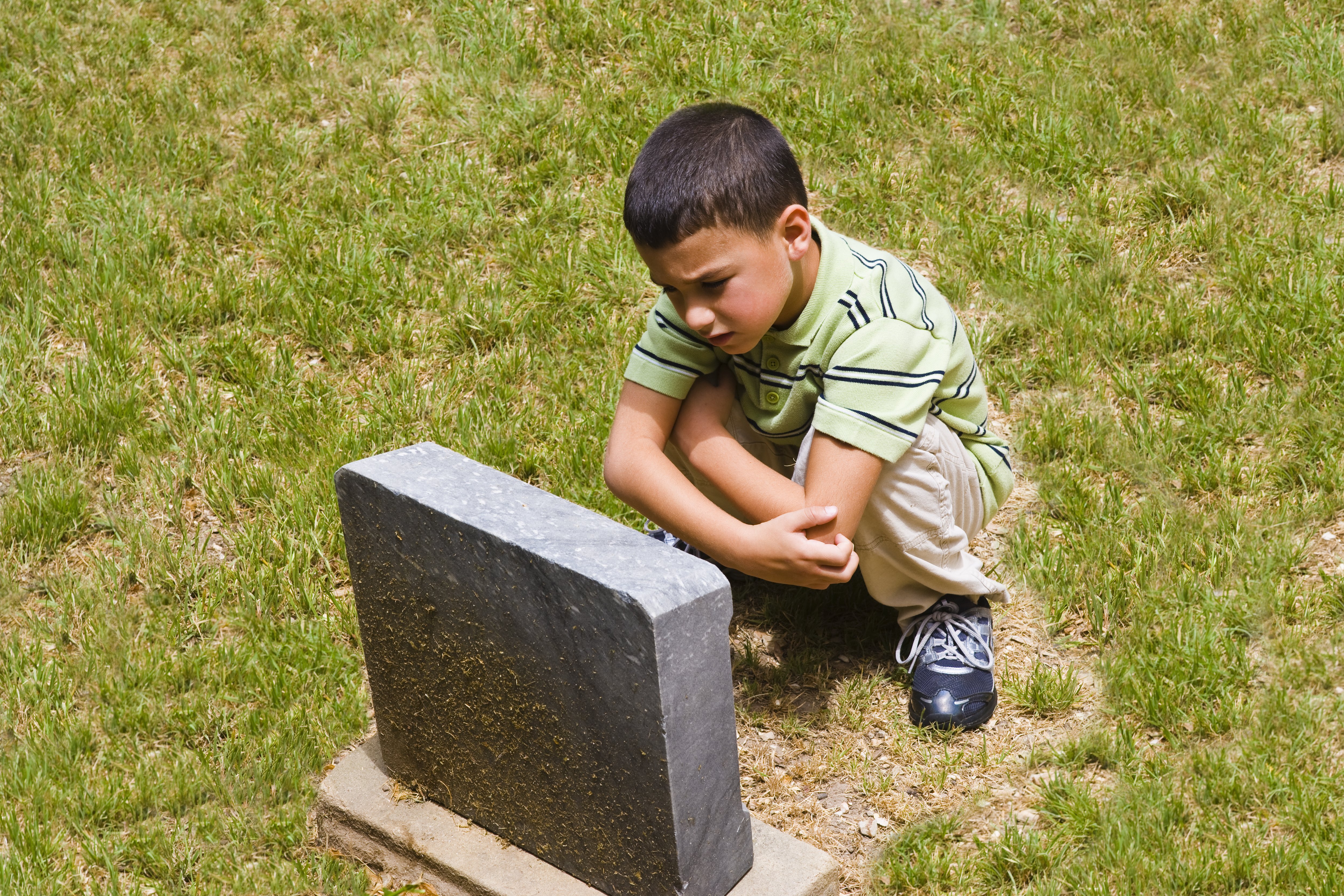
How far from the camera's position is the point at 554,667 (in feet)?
7.16

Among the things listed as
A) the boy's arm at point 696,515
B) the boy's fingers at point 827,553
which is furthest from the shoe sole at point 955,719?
the boy's fingers at point 827,553

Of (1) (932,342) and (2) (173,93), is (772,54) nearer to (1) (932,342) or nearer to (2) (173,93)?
(2) (173,93)

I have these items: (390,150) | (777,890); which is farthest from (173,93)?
(777,890)

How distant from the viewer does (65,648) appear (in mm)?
3164

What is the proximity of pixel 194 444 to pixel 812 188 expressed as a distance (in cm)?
222

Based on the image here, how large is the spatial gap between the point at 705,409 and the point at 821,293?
0.39 m

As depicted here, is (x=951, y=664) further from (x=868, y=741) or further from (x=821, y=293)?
(x=821, y=293)

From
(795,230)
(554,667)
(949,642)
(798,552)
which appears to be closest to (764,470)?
(798,552)

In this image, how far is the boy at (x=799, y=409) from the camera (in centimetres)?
246

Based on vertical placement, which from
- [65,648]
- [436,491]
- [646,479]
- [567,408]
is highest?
[436,491]

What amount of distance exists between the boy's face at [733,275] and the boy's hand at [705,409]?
0.28 metres

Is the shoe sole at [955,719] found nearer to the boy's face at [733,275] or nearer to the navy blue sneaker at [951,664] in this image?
the navy blue sneaker at [951,664]

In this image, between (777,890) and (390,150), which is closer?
(777,890)

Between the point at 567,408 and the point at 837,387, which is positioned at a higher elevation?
the point at 837,387
